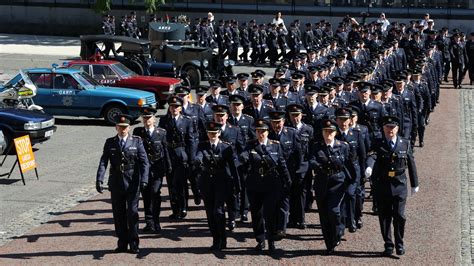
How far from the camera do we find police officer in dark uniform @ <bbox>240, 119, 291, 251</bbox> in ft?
43.0

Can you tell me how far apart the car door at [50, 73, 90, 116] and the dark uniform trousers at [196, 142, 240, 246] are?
36.1ft

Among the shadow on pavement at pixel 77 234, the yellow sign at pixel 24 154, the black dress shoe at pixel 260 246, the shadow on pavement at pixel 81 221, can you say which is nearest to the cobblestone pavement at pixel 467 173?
the black dress shoe at pixel 260 246

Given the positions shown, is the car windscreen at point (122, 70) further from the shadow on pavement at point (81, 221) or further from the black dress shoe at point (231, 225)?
the black dress shoe at point (231, 225)

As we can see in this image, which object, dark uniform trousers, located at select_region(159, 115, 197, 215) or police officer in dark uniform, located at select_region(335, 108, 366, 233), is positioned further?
dark uniform trousers, located at select_region(159, 115, 197, 215)

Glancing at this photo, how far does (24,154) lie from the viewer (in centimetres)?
1738

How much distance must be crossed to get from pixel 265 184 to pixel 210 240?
1236mm

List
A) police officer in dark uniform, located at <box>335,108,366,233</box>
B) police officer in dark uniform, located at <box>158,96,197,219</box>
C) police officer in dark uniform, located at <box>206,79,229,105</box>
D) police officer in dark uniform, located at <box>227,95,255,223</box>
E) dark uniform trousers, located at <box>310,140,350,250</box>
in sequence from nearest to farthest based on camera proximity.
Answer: dark uniform trousers, located at <box>310,140,350,250</box>, police officer in dark uniform, located at <box>335,108,366,233</box>, police officer in dark uniform, located at <box>227,95,255,223</box>, police officer in dark uniform, located at <box>158,96,197,219</box>, police officer in dark uniform, located at <box>206,79,229,105</box>

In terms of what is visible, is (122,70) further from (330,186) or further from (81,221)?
(330,186)

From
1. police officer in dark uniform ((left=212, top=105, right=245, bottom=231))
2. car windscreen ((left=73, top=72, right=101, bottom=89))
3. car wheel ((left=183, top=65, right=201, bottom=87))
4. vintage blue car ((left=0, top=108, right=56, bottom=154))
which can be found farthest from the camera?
car wheel ((left=183, top=65, right=201, bottom=87))

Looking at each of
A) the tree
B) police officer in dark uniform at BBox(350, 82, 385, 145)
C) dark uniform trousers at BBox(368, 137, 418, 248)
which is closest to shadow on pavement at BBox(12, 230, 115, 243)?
dark uniform trousers at BBox(368, 137, 418, 248)

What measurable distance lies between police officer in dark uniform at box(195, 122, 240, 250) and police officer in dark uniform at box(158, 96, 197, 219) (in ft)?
5.10

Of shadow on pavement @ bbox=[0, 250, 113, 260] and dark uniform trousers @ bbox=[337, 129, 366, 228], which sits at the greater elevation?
dark uniform trousers @ bbox=[337, 129, 366, 228]

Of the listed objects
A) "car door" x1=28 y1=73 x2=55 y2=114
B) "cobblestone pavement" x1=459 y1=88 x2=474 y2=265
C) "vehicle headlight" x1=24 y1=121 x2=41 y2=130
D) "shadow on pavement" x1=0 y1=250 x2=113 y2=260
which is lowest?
"cobblestone pavement" x1=459 y1=88 x2=474 y2=265

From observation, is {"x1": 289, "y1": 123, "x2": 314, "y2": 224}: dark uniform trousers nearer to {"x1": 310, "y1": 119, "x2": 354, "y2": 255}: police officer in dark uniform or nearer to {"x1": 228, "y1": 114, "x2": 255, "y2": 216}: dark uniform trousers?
{"x1": 228, "y1": 114, "x2": 255, "y2": 216}: dark uniform trousers
